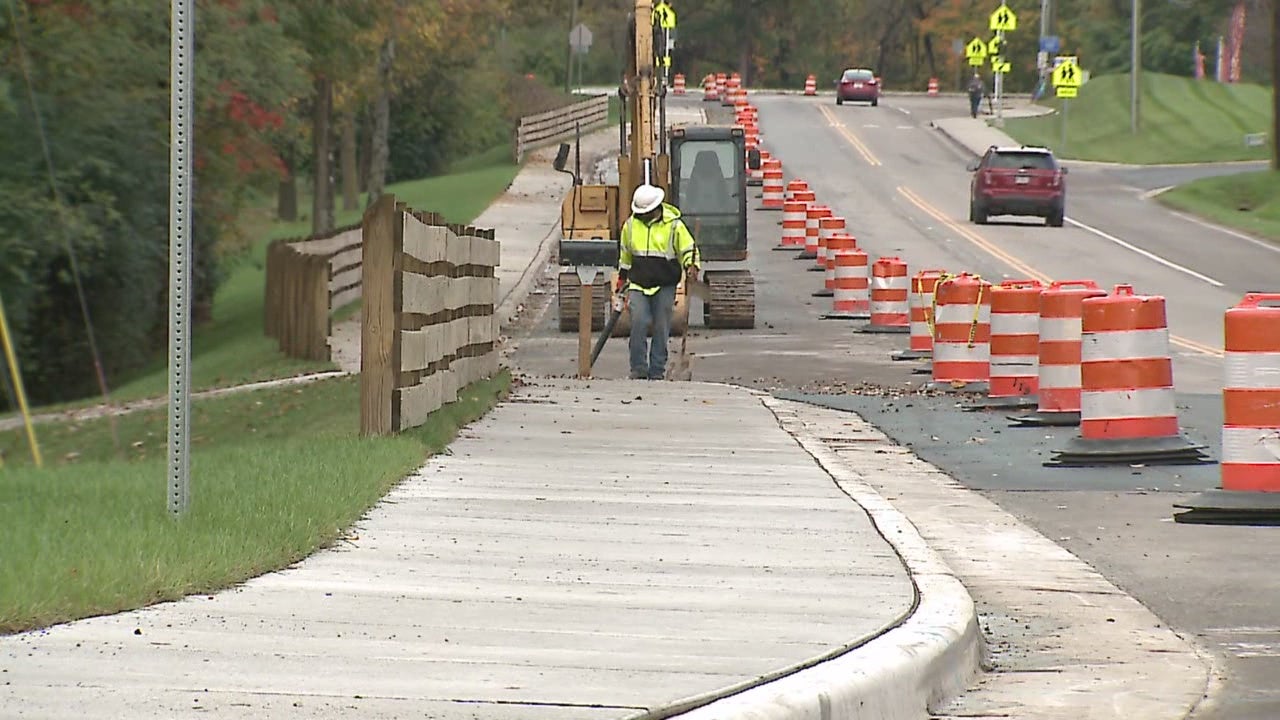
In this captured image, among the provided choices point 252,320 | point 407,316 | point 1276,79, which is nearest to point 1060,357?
point 407,316

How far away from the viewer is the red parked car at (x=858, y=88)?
86562 millimetres

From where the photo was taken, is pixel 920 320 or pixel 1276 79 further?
pixel 1276 79

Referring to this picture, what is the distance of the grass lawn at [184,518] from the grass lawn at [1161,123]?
2249 inches

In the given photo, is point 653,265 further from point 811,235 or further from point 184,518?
point 811,235

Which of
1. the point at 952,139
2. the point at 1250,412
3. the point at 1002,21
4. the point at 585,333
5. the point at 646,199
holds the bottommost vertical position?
the point at 585,333

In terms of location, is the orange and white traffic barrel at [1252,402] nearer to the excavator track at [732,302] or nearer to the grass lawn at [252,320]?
the grass lawn at [252,320]

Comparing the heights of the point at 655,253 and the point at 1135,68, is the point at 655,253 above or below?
below

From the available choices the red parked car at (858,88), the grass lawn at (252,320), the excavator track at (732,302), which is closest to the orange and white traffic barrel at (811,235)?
the grass lawn at (252,320)

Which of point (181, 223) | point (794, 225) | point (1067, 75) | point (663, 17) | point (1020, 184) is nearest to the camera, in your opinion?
point (181, 223)

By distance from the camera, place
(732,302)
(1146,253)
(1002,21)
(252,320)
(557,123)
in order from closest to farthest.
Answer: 1. (732,302)
2. (252,320)
3. (1146,253)
4. (557,123)
5. (1002,21)

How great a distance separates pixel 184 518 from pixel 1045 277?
97.7 feet

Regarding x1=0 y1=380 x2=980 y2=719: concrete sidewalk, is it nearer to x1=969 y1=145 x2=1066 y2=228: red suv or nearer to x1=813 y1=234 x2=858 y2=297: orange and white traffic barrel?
x1=813 y1=234 x2=858 y2=297: orange and white traffic barrel

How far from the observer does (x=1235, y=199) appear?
5359cm

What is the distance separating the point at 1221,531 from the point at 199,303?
30331mm
